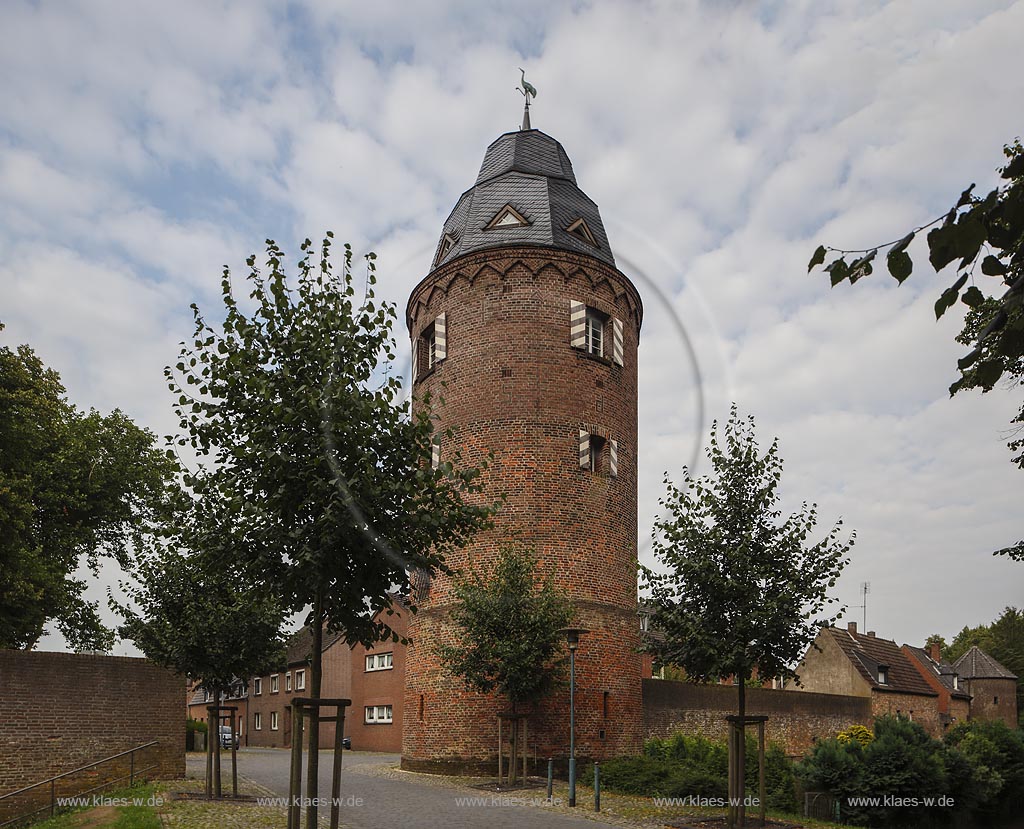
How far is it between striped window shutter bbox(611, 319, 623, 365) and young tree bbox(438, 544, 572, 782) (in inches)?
282

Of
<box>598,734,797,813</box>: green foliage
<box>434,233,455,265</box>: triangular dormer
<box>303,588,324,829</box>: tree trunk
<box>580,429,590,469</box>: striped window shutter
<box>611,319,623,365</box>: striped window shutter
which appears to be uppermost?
<box>434,233,455,265</box>: triangular dormer

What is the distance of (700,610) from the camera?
15.8 meters

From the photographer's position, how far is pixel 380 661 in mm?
43125

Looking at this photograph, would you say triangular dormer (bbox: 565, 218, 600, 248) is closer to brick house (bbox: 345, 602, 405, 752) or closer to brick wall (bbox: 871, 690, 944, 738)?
brick house (bbox: 345, 602, 405, 752)

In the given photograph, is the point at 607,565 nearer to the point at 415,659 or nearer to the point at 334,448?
the point at 415,659

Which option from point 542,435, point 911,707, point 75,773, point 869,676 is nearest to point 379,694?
point 542,435

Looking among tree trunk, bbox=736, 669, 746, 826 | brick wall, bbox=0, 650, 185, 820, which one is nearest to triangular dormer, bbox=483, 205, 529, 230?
brick wall, bbox=0, 650, 185, 820

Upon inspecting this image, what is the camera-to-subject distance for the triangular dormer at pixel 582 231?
89.1 feet

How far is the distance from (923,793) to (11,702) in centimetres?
1898

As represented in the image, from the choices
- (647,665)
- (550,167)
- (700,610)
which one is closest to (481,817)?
(700,610)

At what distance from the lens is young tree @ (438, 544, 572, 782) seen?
2109cm

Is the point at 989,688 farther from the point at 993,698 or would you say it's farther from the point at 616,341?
the point at 616,341

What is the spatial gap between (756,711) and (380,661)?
17973 mm

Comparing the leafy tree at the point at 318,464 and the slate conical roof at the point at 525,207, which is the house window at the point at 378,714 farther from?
the leafy tree at the point at 318,464
